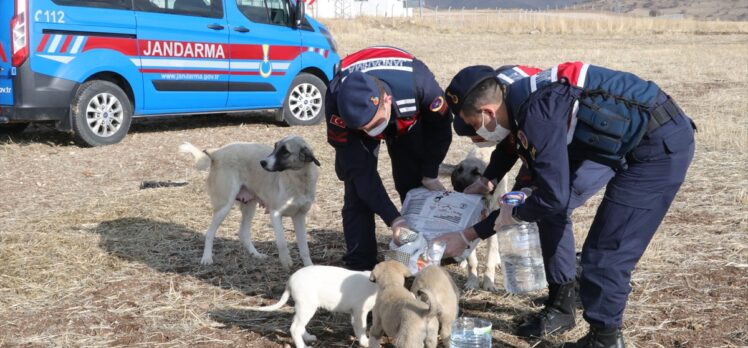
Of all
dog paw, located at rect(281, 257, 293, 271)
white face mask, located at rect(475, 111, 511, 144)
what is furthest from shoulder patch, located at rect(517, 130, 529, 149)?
dog paw, located at rect(281, 257, 293, 271)

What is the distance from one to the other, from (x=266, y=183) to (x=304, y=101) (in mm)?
6506

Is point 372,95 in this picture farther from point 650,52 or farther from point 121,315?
point 650,52

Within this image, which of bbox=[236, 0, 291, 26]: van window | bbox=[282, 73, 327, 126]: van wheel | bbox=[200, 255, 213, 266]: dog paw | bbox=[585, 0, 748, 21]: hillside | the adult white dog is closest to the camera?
the adult white dog

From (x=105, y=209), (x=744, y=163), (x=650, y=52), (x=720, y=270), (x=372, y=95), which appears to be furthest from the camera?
(x=650, y=52)

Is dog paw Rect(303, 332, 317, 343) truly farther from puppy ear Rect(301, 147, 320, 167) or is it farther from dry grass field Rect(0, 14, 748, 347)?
puppy ear Rect(301, 147, 320, 167)

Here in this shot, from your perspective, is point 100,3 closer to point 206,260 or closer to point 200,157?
point 200,157

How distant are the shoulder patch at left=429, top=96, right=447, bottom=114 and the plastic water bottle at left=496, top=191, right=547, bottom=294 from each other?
89cm

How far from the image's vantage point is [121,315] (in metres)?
5.09

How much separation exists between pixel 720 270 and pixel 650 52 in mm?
22359

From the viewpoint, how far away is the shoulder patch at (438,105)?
517 cm

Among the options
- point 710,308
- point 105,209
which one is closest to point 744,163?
point 710,308

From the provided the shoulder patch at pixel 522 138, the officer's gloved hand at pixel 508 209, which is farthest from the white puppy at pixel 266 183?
the shoulder patch at pixel 522 138

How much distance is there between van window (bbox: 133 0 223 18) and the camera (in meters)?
10.6

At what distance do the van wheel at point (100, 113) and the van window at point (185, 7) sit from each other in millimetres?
1143
